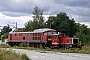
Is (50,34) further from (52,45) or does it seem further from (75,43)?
(75,43)

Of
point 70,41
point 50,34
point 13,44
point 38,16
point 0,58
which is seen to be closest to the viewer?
point 0,58

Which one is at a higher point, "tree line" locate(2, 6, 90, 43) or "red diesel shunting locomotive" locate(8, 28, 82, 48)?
"tree line" locate(2, 6, 90, 43)

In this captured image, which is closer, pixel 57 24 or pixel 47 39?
pixel 47 39

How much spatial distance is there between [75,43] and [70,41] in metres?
1.19

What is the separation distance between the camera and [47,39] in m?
50.5

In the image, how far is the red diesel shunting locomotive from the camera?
47.5 meters

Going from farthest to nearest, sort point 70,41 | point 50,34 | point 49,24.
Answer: point 49,24
point 50,34
point 70,41

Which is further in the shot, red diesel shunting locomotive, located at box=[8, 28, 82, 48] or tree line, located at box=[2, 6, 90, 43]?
tree line, located at box=[2, 6, 90, 43]

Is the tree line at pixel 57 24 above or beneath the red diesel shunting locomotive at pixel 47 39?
above

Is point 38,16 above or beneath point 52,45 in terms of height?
above

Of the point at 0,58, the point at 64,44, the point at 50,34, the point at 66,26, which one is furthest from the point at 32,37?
the point at 66,26

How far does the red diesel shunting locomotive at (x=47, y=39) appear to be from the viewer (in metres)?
47.5

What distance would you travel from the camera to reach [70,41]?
46.9 meters

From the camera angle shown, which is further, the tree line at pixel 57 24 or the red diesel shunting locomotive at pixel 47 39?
the tree line at pixel 57 24
